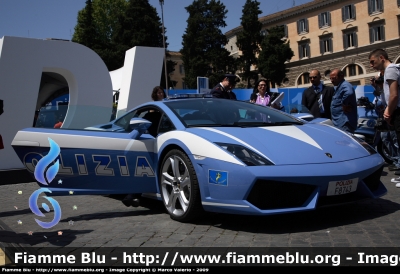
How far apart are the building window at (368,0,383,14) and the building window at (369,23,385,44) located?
156cm

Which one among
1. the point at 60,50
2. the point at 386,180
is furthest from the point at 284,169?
the point at 60,50

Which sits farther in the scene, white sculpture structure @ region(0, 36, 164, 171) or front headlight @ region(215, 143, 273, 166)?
white sculpture structure @ region(0, 36, 164, 171)

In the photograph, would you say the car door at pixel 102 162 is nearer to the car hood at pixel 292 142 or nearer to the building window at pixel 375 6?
the car hood at pixel 292 142

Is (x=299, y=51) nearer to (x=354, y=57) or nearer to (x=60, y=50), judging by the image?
(x=354, y=57)

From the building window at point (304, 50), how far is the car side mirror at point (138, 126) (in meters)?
59.1

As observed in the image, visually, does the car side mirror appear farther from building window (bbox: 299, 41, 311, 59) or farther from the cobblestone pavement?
building window (bbox: 299, 41, 311, 59)

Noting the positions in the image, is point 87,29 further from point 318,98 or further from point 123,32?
point 318,98

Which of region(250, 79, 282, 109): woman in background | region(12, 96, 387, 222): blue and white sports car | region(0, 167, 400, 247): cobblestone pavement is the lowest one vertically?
region(0, 167, 400, 247): cobblestone pavement

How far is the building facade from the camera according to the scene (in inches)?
2040

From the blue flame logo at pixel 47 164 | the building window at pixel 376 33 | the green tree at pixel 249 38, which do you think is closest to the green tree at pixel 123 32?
the green tree at pixel 249 38

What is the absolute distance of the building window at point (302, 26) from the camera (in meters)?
63.0

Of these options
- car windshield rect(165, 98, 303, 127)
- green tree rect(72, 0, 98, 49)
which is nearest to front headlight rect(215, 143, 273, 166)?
car windshield rect(165, 98, 303, 127)

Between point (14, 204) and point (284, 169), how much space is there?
405 centimetres

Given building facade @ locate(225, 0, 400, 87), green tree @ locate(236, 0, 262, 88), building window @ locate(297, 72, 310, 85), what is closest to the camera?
building facade @ locate(225, 0, 400, 87)
